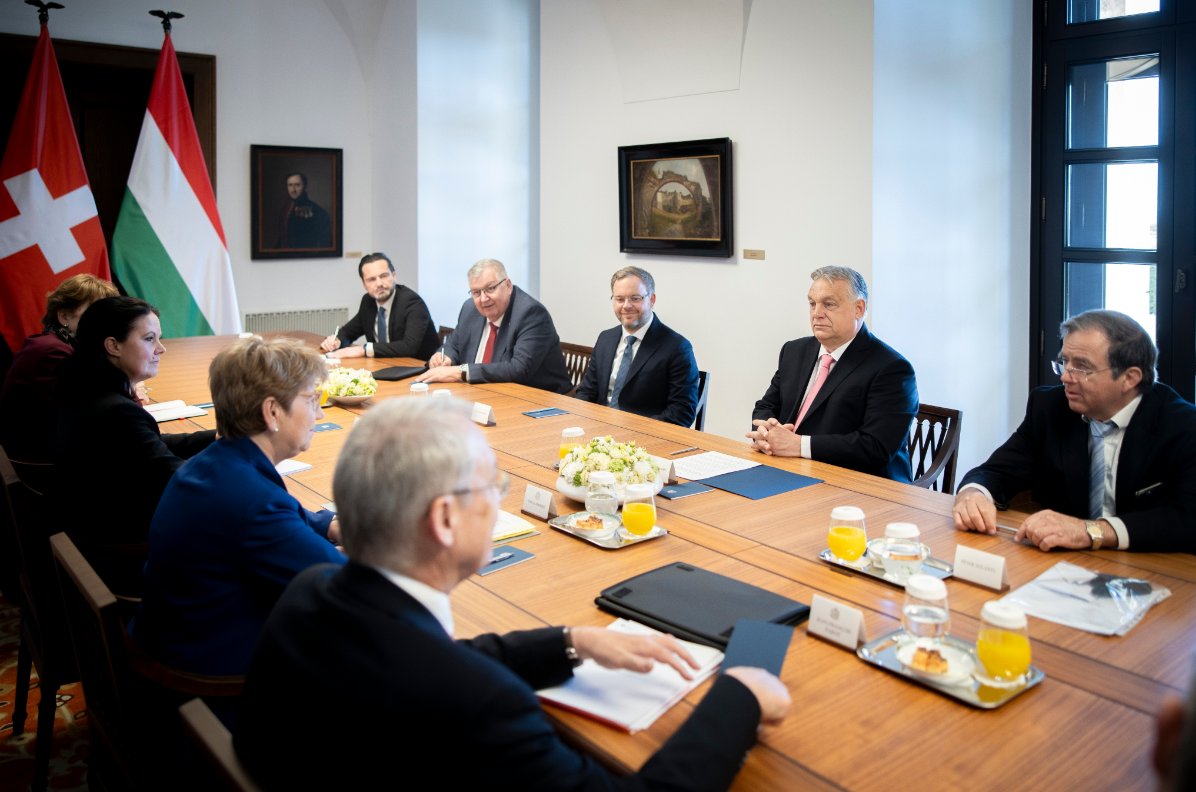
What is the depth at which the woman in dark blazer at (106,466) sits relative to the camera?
291 centimetres

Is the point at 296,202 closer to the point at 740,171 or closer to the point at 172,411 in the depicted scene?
the point at 740,171

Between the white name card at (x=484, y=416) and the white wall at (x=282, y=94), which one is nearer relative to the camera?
the white name card at (x=484, y=416)

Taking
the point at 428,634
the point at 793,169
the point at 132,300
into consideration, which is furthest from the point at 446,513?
the point at 793,169

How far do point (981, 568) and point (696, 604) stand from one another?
2.21ft

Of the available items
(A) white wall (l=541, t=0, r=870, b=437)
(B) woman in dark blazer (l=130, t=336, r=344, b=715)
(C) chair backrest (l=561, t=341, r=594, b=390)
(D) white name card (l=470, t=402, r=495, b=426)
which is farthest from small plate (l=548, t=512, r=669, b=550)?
(A) white wall (l=541, t=0, r=870, b=437)

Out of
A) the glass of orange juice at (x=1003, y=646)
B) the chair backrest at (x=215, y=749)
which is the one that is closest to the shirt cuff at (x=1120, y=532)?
the glass of orange juice at (x=1003, y=646)

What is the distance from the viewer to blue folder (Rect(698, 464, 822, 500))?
3.00 meters

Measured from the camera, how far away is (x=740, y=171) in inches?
242

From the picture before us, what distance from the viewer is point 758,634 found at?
1.82 meters

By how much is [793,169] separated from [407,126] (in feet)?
11.7

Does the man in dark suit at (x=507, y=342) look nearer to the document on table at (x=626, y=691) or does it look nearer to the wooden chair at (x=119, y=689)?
the wooden chair at (x=119, y=689)

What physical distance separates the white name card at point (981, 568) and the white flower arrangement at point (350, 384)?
3011mm

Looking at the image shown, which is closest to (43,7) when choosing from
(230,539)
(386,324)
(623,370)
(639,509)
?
(386,324)

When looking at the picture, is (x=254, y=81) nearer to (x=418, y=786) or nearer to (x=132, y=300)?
(x=132, y=300)
